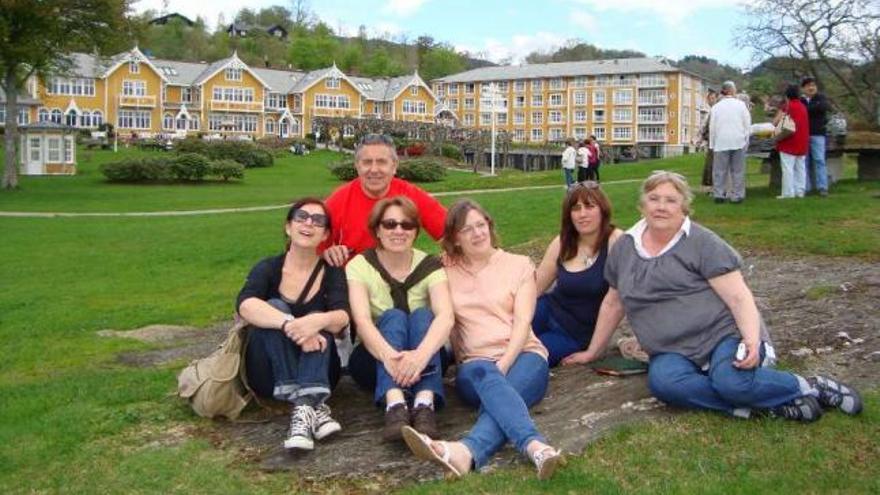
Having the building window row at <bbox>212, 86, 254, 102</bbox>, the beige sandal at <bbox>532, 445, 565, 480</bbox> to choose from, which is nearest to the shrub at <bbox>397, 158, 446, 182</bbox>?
the beige sandal at <bbox>532, 445, 565, 480</bbox>

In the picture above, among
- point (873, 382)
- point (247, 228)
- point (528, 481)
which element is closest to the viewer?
point (528, 481)

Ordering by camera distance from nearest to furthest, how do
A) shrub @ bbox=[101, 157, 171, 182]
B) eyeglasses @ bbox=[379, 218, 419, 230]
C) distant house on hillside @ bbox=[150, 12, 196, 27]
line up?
eyeglasses @ bbox=[379, 218, 419, 230] → shrub @ bbox=[101, 157, 171, 182] → distant house on hillside @ bbox=[150, 12, 196, 27]

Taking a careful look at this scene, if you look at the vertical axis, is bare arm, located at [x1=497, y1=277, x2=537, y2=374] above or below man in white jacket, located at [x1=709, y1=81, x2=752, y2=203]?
below

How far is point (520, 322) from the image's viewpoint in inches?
192

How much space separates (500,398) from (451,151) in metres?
53.8

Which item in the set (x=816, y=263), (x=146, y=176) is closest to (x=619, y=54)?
(x=146, y=176)

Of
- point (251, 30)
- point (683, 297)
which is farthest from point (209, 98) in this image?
point (683, 297)

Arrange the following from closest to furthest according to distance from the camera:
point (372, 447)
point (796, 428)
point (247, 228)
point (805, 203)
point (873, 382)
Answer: point (796, 428)
point (372, 447)
point (873, 382)
point (805, 203)
point (247, 228)

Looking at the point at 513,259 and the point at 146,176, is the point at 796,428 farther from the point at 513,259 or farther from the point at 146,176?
the point at 146,176

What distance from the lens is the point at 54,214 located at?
24.7m

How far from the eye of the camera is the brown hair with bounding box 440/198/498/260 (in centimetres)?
509

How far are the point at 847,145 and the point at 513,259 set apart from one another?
11.8m

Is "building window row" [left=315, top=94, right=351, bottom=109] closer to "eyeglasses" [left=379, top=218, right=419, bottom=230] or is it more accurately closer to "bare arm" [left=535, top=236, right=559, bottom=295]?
"bare arm" [left=535, top=236, right=559, bottom=295]

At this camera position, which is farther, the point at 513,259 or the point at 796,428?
the point at 513,259
